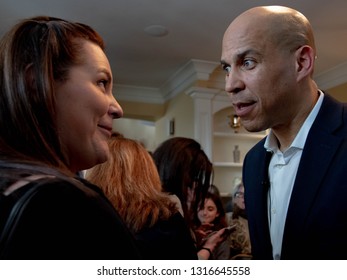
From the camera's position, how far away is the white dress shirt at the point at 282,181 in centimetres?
98

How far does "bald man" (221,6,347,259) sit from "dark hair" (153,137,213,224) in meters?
0.50

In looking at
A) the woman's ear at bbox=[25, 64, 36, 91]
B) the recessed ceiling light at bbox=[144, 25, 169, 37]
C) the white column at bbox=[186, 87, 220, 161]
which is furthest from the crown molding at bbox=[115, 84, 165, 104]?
the woman's ear at bbox=[25, 64, 36, 91]

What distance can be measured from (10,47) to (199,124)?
3251 millimetres

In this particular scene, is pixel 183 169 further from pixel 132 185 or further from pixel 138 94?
pixel 138 94

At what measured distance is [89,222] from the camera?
0.46 m

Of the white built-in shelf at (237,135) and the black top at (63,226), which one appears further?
the white built-in shelf at (237,135)

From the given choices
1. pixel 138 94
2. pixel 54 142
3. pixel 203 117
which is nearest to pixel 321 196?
pixel 54 142

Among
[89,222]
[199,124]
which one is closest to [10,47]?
[89,222]

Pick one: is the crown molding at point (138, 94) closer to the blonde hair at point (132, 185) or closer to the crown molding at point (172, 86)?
the crown molding at point (172, 86)

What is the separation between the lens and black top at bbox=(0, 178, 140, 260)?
0.43m

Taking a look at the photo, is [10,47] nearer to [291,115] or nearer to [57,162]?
[57,162]

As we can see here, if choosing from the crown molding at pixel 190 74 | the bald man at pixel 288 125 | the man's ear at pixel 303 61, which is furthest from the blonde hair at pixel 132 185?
the crown molding at pixel 190 74

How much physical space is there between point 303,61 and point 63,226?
791mm

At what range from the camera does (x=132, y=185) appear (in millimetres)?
1117
